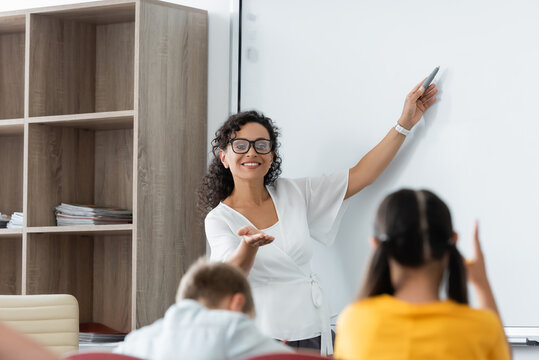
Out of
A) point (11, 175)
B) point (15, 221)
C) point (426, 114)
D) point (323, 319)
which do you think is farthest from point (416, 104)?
point (11, 175)

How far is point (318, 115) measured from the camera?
133 inches

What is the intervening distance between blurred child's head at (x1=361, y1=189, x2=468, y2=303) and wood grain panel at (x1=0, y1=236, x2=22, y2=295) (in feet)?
8.88

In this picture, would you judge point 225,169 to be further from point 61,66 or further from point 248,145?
point 61,66

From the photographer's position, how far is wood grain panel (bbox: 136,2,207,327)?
11.2 feet

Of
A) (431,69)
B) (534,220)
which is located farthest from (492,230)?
(431,69)

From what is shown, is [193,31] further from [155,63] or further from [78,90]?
[78,90]

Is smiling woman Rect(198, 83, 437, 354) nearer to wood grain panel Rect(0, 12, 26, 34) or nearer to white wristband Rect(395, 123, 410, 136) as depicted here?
white wristband Rect(395, 123, 410, 136)

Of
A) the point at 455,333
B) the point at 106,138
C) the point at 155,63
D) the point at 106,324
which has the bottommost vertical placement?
the point at 106,324

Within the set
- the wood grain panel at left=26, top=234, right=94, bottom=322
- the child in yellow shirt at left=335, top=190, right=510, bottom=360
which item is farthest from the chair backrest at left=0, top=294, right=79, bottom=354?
the child in yellow shirt at left=335, top=190, right=510, bottom=360

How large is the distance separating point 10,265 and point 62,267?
474 millimetres

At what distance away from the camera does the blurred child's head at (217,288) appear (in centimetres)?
198

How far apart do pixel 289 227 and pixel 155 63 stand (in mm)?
952

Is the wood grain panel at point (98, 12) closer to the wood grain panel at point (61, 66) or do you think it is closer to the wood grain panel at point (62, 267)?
the wood grain panel at point (61, 66)

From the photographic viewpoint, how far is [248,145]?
3.11 meters
